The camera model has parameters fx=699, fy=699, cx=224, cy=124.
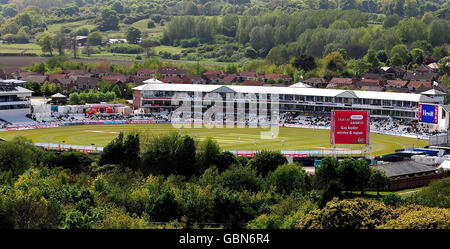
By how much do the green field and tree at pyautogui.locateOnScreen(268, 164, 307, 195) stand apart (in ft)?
39.7

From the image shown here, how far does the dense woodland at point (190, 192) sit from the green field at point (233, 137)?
9.06 metres

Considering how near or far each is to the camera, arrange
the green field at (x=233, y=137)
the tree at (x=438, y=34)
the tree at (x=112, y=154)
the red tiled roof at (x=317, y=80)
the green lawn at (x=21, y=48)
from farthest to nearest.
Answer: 1. the green lawn at (x=21, y=48)
2. the tree at (x=438, y=34)
3. the red tiled roof at (x=317, y=80)
4. the green field at (x=233, y=137)
5. the tree at (x=112, y=154)

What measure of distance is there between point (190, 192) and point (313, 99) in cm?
4112

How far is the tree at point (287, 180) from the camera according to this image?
Result: 34.6 m

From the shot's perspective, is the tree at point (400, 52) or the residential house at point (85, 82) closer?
the residential house at point (85, 82)

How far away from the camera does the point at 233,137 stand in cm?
5581

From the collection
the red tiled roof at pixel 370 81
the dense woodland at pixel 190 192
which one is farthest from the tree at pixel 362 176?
the red tiled roof at pixel 370 81

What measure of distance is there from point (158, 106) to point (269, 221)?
49.2 m

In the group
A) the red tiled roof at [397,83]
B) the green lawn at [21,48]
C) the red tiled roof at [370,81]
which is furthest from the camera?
the green lawn at [21,48]

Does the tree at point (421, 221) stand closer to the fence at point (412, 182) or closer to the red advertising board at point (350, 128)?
the fence at point (412, 182)

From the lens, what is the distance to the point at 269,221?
2355 centimetres

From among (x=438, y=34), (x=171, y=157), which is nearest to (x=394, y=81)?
(x=438, y=34)
